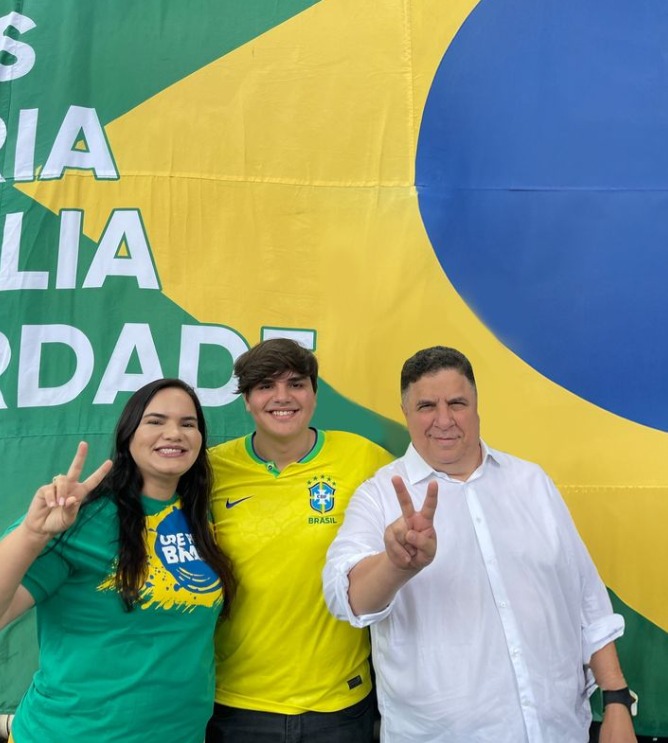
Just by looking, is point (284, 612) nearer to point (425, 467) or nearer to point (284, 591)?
point (284, 591)

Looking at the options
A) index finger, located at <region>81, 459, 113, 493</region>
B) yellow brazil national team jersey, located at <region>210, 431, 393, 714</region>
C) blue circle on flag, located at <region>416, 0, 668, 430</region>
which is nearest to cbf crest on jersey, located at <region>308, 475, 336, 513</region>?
yellow brazil national team jersey, located at <region>210, 431, 393, 714</region>

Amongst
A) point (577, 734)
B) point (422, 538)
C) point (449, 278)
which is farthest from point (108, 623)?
point (449, 278)

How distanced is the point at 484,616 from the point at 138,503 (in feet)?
2.93

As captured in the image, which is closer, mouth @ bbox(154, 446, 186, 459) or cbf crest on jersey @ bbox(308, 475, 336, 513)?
mouth @ bbox(154, 446, 186, 459)

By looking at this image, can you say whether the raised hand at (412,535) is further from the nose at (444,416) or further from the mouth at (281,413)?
the mouth at (281,413)

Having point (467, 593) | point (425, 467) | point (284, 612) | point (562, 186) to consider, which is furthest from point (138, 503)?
point (562, 186)

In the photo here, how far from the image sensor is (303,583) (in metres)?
1.71

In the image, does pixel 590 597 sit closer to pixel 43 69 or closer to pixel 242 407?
pixel 242 407

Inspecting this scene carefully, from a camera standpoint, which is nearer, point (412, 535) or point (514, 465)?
point (412, 535)

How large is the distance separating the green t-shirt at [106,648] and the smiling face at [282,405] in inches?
17.6

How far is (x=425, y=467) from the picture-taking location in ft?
5.49

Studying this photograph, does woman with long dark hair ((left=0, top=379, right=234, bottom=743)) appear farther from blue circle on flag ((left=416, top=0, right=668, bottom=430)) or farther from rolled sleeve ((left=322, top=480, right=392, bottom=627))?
blue circle on flag ((left=416, top=0, right=668, bottom=430))

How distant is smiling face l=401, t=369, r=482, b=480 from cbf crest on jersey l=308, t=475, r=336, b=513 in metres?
0.29

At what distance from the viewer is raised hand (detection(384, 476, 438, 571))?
51.2 inches
